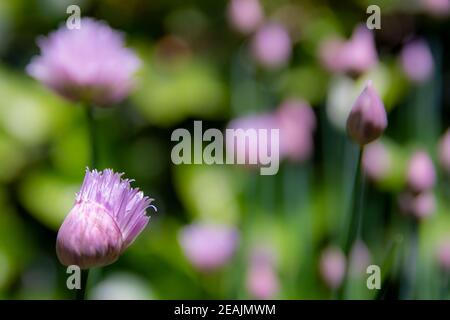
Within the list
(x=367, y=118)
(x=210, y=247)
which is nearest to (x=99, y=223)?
(x=367, y=118)

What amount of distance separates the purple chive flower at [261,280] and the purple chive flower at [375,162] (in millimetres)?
169

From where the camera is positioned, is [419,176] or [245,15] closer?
[419,176]

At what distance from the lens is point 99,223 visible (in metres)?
0.42

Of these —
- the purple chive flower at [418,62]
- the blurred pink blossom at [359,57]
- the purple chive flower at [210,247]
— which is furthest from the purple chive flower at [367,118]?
the purple chive flower at [418,62]

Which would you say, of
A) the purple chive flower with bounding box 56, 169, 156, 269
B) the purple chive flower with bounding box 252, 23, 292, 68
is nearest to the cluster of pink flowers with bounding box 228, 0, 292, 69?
the purple chive flower with bounding box 252, 23, 292, 68

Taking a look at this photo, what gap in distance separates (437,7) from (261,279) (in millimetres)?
425

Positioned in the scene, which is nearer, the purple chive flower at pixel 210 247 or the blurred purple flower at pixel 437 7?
the purple chive flower at pixel 210 247

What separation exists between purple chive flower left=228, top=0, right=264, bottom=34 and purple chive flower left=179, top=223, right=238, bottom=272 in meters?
0.24

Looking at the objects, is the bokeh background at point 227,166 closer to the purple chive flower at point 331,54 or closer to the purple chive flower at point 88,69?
the purple chive flower at point 331,54

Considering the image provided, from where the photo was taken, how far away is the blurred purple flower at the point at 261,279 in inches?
29.7

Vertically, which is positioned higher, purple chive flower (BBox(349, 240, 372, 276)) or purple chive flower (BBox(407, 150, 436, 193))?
purple chive flower (BBox(407, 150, 436, 193))

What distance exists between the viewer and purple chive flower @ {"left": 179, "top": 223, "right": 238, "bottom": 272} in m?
0.74

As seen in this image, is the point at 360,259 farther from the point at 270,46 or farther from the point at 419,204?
the point at 270,46

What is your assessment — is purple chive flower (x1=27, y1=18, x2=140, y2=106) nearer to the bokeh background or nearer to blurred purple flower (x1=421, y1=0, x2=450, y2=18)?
the bokeh background
